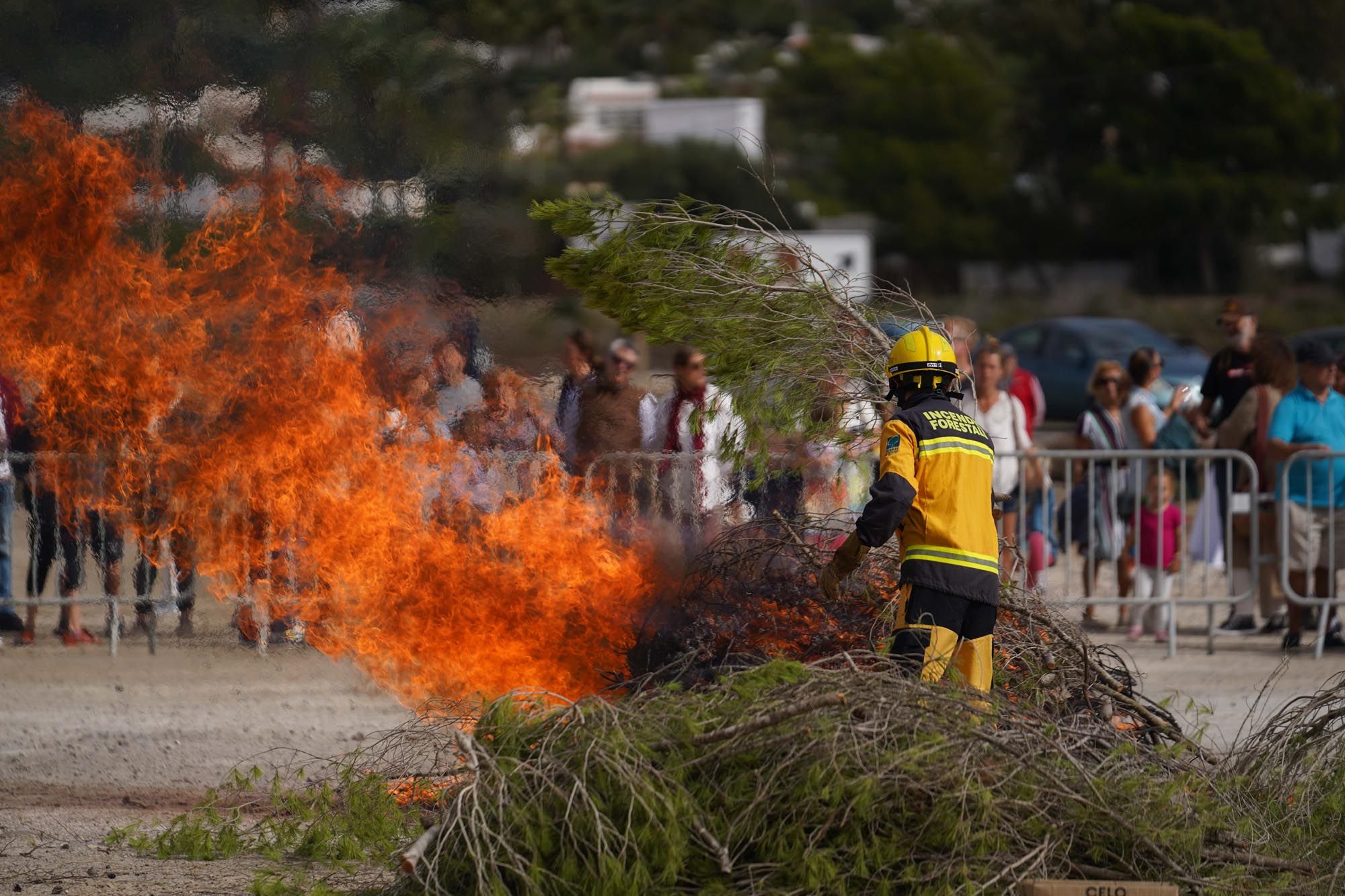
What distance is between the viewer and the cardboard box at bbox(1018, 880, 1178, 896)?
4.16 meters

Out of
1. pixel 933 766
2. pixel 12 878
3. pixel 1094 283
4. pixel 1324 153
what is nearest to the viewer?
pixel 933 766

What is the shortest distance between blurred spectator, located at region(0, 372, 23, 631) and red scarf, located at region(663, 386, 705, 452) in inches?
130

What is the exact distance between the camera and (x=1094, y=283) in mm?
39594

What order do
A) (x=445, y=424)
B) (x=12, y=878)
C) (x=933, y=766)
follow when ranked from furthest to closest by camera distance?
(x=445, y=424), (x=12, y=878), (x=933, y=766)

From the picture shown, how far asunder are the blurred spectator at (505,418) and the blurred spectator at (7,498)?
2.48 meters

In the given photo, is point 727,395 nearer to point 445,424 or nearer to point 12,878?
point 445,424

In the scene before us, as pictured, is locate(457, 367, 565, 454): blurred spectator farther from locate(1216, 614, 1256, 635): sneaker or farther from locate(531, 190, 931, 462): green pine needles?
locate(1216, 614, 1256, 635): sneaker

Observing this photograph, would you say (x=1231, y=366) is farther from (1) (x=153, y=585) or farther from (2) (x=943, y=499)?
(1) (x=153, y=585)

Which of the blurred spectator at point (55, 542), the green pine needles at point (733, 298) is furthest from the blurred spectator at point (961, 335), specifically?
the blurred spectator at point (55, 542)

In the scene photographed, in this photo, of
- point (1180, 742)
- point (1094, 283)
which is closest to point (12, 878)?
point (1180, 742)

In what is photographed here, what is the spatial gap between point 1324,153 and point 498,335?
32.1 meters

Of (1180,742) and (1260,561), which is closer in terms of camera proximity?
(1180,742)

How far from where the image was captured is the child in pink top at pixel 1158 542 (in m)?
9.50

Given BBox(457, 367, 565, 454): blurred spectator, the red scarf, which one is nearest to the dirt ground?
BBox(457, 367, 565, 454): blurred spectator
